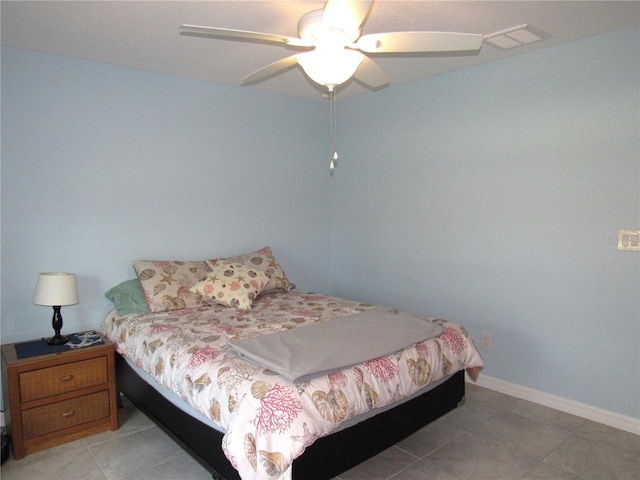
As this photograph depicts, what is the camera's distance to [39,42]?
8.81 feet

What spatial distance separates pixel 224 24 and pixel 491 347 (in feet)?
9.23

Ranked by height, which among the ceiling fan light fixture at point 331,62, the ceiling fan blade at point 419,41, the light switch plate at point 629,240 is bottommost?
the light switch plate at point 629,240

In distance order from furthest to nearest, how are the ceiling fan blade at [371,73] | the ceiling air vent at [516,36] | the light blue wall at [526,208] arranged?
the light blue wall at [526,208] → the ceiling air vent at [516,36] → the ceiling fan blade at [371,73]

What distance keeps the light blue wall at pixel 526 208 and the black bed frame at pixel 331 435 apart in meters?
0.78

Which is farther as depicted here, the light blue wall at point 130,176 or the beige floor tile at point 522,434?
the light blue wall at point 130,176

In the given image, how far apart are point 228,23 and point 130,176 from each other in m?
1.43

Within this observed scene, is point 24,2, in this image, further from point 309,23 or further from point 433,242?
point 433,242

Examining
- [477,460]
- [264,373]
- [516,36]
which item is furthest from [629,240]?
[264,373]

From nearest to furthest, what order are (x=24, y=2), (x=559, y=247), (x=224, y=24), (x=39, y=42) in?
(x=24, y=2) → (x=224, y=24) → (x=39, y=42) → (x=559, y=247)

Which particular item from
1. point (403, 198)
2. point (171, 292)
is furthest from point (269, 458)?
point (403, 198)

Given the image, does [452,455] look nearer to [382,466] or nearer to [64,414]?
[382,466]

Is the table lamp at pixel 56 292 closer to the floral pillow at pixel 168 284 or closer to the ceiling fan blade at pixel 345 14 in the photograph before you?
the floral pillow at pixel 168 284

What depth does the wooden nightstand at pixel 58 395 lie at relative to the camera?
244 cm

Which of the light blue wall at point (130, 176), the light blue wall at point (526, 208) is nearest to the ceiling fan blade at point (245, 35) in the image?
the light blue wall at point (130, 176)
